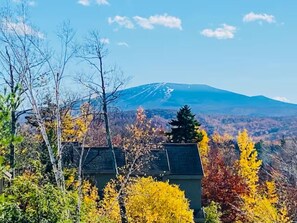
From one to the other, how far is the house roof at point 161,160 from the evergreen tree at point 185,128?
229 inches

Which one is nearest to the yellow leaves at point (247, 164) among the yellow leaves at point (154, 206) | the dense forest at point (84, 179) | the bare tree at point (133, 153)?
the dense forest at point (84, 179)

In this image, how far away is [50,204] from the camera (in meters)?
11.5

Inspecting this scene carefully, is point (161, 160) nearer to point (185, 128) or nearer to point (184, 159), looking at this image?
point (184, 159)

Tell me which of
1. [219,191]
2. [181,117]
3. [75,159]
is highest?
[181,117]

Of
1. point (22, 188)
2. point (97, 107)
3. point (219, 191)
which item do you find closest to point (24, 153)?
point (97, 107)

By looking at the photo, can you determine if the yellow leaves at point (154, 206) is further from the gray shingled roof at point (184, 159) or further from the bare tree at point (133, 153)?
the gray shingled roof at point (184, 159)

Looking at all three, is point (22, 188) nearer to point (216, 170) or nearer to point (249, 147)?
point (216, 170)

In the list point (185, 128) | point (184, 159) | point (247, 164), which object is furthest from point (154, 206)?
point (247, 164)

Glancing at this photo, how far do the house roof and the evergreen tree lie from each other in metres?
5.83

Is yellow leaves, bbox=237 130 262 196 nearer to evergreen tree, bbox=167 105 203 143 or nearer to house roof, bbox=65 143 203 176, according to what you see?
evergreen tree, bbox=167 105 203 143

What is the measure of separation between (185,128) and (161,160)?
8.53 m

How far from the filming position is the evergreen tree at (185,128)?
3725 centimetres

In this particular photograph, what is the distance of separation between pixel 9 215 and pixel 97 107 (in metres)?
6.86

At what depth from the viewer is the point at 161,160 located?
29.6 m
